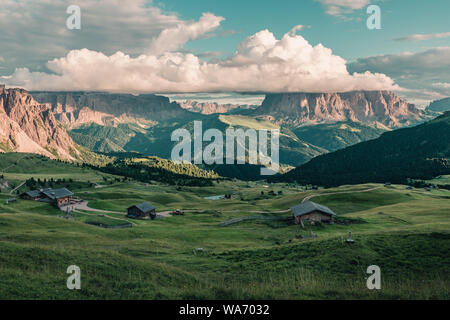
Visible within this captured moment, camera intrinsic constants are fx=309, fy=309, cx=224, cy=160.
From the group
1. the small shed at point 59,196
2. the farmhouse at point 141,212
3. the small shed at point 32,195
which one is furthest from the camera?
the small shed at point 32,195

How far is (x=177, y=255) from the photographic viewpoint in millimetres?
43312

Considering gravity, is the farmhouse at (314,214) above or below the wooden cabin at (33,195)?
above

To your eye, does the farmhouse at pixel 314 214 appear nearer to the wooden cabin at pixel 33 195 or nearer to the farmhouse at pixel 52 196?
the farmhouse at pixel 52 196

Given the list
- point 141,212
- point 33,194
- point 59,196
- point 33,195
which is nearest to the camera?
point 141,212

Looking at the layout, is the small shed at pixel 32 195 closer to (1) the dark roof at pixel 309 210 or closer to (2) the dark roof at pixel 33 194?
(2) the dark roof at pixel 33 194

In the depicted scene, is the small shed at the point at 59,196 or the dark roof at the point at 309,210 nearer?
the dark roof at the point at 309,210

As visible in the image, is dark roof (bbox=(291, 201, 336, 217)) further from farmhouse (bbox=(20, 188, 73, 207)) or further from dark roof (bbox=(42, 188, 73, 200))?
dark roof (bbox=(42, 188, 73, 200))

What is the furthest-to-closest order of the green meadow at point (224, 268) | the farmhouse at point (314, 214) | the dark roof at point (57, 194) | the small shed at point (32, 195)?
1. the small shed at point (32, 195)
2. the dark roof at point (57, 194)
3. the farmhouse at point (314, 214)
4. the green meadow at point (224, 268)

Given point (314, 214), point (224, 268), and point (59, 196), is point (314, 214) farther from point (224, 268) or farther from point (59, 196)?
point (59, 196)

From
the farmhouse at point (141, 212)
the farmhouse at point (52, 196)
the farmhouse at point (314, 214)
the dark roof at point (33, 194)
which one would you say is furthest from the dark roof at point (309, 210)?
the dark roof at point (33, 194)

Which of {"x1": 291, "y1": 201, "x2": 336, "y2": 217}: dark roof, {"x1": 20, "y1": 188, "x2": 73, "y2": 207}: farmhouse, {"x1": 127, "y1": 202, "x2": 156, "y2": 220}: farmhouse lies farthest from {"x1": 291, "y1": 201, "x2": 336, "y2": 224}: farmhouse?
{"x1": 20, "y1": 188, "x2": 73, "y2": 207}: farmhouse

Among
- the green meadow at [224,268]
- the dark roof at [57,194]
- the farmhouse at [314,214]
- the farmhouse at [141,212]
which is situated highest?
the green meadow at [224,268]

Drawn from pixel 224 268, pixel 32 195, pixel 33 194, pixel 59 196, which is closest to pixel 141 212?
pixel 59 196

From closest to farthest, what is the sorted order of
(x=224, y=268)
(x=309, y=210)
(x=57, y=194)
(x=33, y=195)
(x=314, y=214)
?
1. (x=224, y=268)
2. (x=309, y=210)
3. (x=314, y=214)
4. (x=57, y=194)
5. (x=33, y=195)
